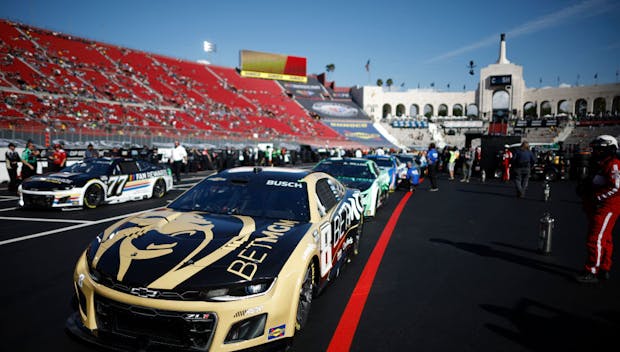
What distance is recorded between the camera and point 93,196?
9312mm

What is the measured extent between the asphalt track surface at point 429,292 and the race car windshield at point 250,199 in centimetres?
103

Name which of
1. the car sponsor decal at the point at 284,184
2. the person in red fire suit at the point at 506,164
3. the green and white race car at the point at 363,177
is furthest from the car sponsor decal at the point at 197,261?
the person in red fire suit at the point at 506,164

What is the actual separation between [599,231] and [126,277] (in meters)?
5.24

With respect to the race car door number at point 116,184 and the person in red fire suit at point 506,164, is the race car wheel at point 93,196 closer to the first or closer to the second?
the race car door number at point 116,184

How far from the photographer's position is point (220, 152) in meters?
25.8

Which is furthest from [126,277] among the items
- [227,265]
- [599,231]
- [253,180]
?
[599,231]

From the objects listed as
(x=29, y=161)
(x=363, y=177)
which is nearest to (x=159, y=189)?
(x=29, y=161)

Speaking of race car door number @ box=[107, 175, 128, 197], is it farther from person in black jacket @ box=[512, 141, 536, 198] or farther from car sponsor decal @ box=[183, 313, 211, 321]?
person in black jacket @ box=[512, 141, 536, 198]

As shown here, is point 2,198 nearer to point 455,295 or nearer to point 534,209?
point 455,295

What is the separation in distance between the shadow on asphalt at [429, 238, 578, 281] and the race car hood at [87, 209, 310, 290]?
373cm

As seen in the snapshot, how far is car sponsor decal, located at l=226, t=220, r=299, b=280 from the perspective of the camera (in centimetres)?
279

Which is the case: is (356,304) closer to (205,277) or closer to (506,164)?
(205,277)

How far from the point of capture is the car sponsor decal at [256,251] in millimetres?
2794

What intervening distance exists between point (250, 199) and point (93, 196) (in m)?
6.84
